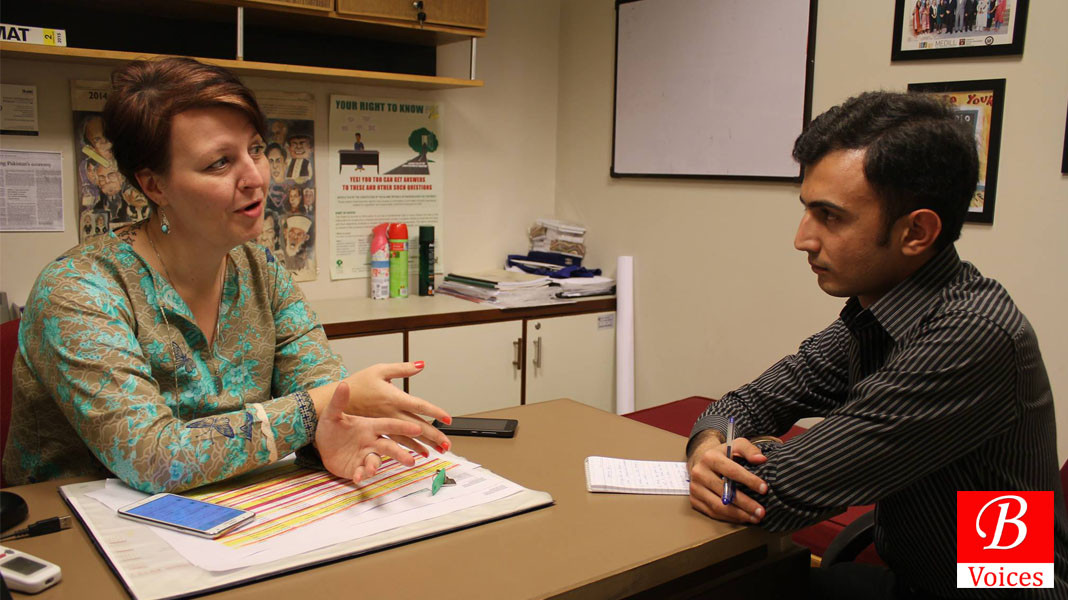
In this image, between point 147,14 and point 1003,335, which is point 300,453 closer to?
point 1003,335

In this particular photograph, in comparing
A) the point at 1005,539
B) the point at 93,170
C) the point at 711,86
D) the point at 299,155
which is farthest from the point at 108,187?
the point at 1005,539

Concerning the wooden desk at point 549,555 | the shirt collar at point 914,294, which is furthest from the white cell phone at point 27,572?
the shirt collar at point 914,294

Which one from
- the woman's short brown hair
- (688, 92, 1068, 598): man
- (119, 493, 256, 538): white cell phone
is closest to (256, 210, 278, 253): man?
the woman's short brown hair

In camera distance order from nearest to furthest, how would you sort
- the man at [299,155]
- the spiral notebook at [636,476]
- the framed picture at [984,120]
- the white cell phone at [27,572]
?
the white cell phone at [27,572]
the spiral notebook at [636,476]
the framed picture at [984,120]
the man at [299,155]

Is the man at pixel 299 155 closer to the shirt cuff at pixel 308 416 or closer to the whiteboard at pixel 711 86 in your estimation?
the whiteboard at pixel 711 86

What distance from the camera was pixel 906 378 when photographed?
1.22 m

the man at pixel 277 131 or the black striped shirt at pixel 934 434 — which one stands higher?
the man at pixel 277 131

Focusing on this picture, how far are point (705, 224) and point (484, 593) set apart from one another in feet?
7.96

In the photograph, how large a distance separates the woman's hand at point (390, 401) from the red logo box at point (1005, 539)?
0.82 m

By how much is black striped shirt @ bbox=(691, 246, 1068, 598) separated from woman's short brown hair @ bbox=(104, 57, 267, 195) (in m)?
1.12

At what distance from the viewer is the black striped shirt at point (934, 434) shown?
1.20m

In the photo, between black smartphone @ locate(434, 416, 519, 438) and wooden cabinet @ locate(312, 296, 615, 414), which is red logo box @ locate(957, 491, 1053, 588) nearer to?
black smartphone @ locate(434, 416, 519, 438)

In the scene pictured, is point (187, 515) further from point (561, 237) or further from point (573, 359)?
point (561, 237)

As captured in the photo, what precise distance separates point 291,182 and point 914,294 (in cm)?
240
